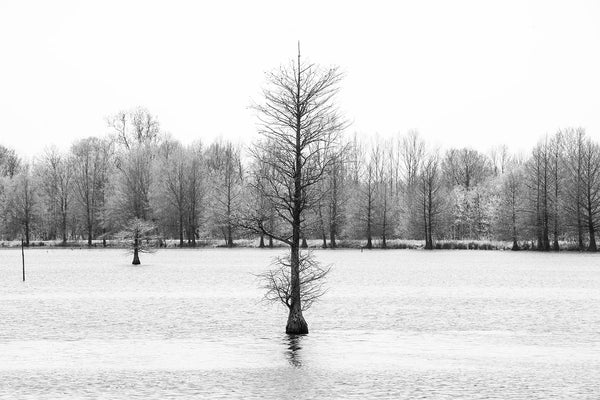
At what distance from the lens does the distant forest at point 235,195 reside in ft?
403

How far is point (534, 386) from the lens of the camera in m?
23.9

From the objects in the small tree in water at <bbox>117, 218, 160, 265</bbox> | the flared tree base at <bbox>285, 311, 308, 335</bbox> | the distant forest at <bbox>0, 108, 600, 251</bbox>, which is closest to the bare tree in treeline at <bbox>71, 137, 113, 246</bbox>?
the distant forest at <bbox>0, 108, 600, 251</bbox>

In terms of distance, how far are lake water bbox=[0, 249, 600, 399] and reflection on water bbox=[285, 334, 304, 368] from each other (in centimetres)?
8

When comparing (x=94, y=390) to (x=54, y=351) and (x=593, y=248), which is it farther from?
(x=593, y=248)

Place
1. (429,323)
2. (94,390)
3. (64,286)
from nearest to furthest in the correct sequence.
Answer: (94,390) → (429,323) → (64,286)

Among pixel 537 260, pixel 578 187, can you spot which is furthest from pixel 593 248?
pixel 537 260

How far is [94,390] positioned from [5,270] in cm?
6069

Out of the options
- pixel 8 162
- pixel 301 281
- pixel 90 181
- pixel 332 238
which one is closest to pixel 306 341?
pixel 301 281

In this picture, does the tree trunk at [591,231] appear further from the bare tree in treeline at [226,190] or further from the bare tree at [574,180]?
the bare tree in treeline at [226,190]

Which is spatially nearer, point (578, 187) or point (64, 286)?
point (64, 286)

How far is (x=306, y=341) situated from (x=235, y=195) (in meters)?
106

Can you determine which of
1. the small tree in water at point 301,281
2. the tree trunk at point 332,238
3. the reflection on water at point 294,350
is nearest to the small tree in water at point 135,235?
the small tree in water at point 301,281

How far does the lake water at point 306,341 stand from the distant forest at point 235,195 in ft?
205

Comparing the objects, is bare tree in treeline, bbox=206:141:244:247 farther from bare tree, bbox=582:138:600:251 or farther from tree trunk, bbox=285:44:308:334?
tree trunk, bbox=285:44:308:334
